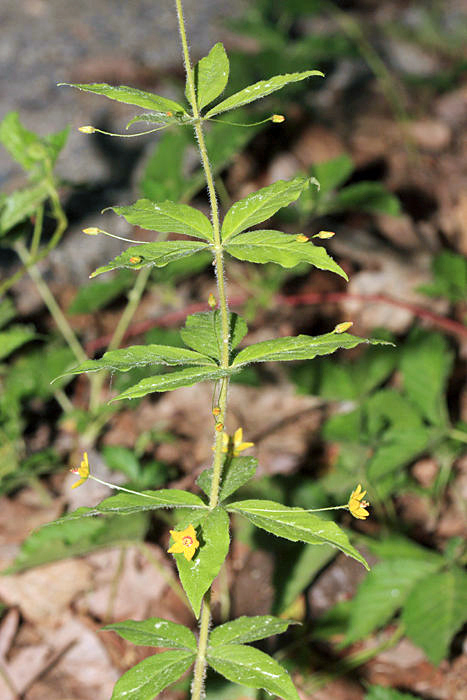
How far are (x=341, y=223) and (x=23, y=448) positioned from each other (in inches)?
76.3

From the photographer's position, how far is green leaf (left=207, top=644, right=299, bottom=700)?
41.2 inches

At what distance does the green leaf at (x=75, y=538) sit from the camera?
1871mm

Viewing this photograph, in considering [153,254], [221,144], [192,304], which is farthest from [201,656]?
[192,304]

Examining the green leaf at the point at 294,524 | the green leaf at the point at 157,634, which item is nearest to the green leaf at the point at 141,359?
the green leaf at the point at 294,524

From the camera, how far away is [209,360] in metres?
1.12

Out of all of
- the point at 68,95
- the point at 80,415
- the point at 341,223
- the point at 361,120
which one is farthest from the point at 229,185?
the point at 80,415

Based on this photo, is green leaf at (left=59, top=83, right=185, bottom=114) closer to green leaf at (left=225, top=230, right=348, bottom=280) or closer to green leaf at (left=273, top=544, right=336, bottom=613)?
green leaf at (left=225, top=230, right=348, bottom=280)

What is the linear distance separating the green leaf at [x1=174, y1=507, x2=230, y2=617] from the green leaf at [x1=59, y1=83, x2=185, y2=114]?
640 millimetres

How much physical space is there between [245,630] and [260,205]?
736 millimetres

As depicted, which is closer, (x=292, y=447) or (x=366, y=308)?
(x=292, y=447)

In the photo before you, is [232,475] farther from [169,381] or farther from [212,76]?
[212,76]

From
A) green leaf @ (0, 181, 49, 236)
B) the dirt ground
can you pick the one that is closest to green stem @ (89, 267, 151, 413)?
the dirt ground

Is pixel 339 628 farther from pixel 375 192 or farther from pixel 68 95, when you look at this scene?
pixel 68 95

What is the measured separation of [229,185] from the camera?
3551 mm
